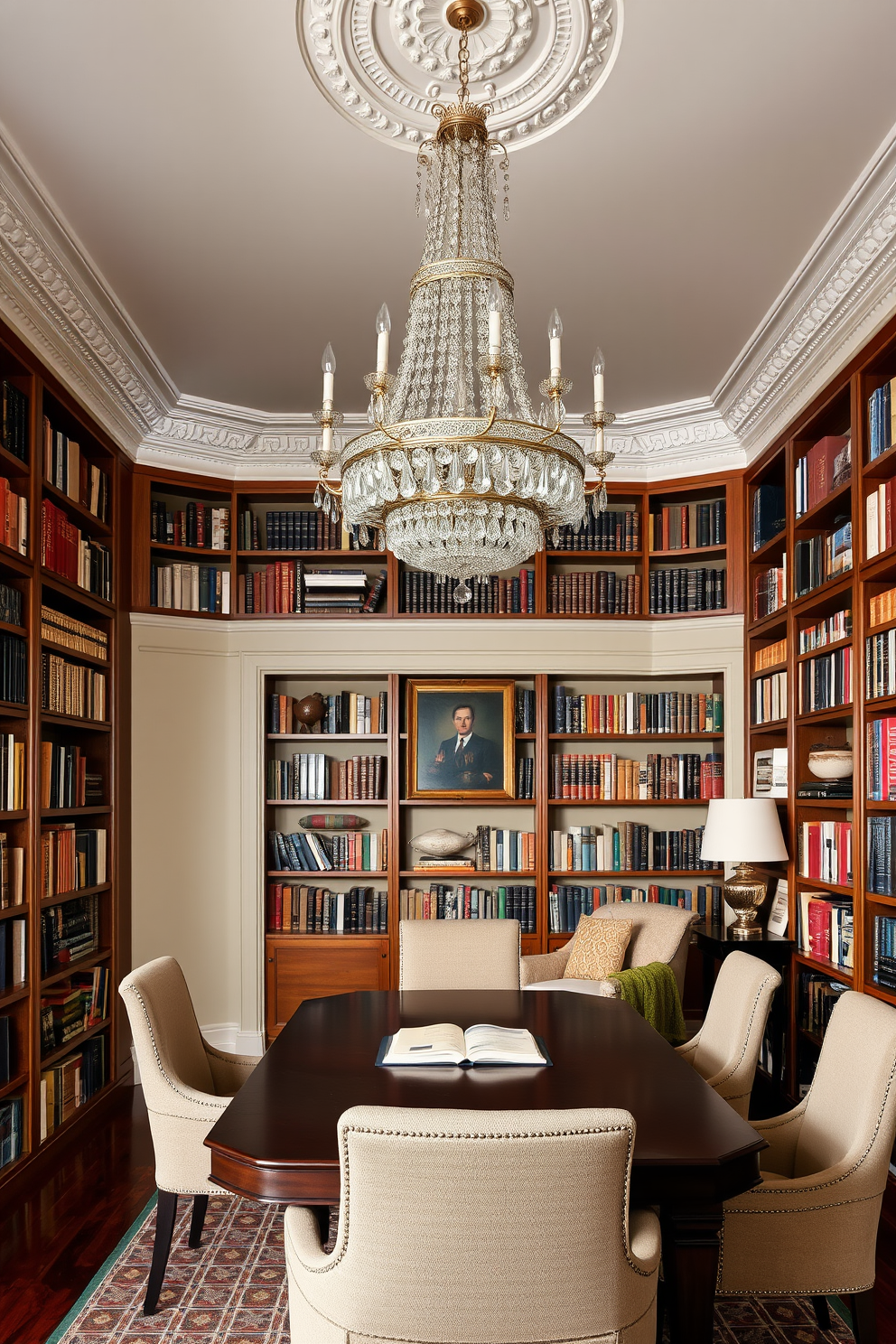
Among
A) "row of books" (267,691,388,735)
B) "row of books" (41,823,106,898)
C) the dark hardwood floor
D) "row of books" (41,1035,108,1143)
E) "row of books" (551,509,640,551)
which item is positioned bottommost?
the dark hardwood floor

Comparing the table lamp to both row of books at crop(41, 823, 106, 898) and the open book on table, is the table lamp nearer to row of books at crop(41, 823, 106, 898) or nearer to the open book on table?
the open book on table

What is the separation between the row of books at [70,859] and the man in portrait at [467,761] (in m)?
1.75

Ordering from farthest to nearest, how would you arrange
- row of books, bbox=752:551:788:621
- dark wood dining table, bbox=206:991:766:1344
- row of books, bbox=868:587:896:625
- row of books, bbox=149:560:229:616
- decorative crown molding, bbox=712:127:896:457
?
1. row of books, bbox=149:560:229:616
2. row of books, bbox=752:551:788:621
3. row of books, bbox=868:587:896:625
4. decorative crown molding, bbox=712:127:896:457
5. dark wood dining table, bbox=206:991:766:1344

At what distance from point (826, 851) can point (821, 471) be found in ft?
4.98

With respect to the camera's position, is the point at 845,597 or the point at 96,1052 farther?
the point at 96,1052

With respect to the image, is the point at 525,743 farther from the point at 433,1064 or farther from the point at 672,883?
the point at 433,1064

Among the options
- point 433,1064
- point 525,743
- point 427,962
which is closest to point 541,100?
point 433,1064

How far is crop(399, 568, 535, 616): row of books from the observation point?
17.9 feet

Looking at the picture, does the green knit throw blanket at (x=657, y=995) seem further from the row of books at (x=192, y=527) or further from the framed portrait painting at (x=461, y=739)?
the row of books at (x=192, y=527)

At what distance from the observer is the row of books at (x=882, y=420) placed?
3.44m

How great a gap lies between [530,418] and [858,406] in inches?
67.1

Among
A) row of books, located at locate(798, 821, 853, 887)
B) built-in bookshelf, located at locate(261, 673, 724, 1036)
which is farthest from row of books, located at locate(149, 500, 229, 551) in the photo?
row of books, located at locate(798, 821, 853, 887)

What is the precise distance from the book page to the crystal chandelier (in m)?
1.20

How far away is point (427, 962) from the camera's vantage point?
3.74m
